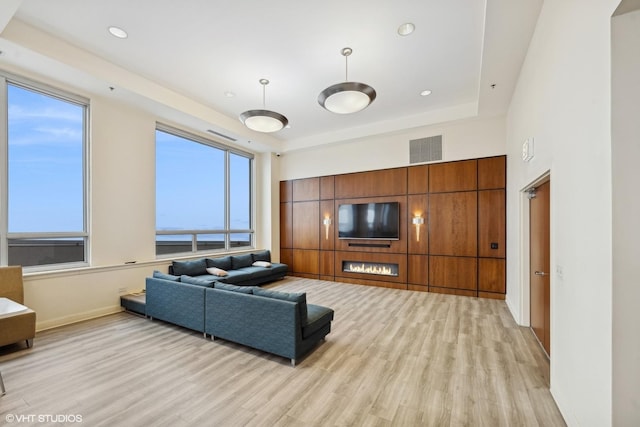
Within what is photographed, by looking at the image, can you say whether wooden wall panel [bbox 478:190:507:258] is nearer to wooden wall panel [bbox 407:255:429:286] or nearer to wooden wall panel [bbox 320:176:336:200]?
wooden wall panel [bbox 407:255:429:286]

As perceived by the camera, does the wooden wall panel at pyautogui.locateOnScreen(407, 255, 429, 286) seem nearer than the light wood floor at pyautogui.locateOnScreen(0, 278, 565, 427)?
No

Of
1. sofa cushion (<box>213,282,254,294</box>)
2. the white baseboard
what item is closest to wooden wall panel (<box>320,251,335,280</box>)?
sofa cushion (<box>213,282,254,294</box>)

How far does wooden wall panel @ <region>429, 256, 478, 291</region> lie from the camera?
5789 millimetres

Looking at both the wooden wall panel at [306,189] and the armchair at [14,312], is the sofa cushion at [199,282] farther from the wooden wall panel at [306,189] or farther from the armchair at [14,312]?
the wooden wall panel at [306,189]

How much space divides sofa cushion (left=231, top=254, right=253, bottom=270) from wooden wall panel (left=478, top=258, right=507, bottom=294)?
5446 millimetres

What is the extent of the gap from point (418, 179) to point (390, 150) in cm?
103

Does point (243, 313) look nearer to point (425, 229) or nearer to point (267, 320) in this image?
point (267, 320)

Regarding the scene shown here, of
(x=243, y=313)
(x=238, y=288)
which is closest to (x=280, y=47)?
(x=238, y=288)

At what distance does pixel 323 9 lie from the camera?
10.4 feet

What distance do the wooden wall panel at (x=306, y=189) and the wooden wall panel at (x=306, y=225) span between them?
0.58ft

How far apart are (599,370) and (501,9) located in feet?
11.0

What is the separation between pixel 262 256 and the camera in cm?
759

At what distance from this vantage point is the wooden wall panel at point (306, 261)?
7.78 metres

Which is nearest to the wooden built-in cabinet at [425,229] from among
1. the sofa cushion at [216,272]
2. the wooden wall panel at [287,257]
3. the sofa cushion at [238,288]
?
the wooden wall panel at [287,257]
